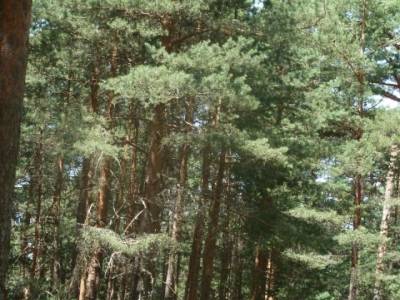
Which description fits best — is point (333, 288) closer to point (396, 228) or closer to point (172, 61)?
point (396, 228)

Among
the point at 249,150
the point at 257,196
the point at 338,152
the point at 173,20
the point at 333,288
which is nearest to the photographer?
the point at 249,150

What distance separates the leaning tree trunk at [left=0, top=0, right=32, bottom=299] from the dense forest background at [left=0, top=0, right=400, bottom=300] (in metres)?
5.28

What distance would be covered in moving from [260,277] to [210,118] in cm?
807

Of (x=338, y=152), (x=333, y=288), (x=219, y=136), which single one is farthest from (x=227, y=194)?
(x=333, y=288)

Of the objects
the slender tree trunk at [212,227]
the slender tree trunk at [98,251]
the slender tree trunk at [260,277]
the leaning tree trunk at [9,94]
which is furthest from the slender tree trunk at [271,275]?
the leaning tree trunk at [9,94]

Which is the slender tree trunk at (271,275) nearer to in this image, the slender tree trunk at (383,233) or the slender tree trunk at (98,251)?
the slender tree trunk at (383,233)

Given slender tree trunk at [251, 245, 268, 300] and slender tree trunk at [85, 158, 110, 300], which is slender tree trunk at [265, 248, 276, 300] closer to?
slender tree trunk at [251, 245, 268, 300]

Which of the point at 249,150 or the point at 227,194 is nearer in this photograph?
the point at 249,150

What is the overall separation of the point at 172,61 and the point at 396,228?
11.0m

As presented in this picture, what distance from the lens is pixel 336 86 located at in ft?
45.4

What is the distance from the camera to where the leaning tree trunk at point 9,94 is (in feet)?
15.5

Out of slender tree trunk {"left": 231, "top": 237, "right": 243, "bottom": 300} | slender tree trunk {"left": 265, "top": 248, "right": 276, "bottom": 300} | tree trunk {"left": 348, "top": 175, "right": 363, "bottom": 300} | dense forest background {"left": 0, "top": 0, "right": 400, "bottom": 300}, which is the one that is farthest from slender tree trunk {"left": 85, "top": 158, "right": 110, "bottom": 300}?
slender tree trunk {"left": 231, "top": 237, "right": 243, "bottom": 300}

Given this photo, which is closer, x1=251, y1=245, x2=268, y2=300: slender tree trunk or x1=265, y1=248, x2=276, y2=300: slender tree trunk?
x1=251, y1=245, x2=268, y2=300: slender tree trunk

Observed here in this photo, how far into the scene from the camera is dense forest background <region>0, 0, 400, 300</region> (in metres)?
11.3
